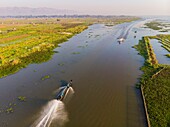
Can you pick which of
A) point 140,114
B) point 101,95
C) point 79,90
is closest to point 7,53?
point 79,90

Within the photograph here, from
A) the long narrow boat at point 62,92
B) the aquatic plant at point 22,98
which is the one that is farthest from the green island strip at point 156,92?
the aquatic plant at point 22,98

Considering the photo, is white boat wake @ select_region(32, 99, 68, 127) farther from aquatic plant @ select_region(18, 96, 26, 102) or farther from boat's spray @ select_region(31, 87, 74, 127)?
aquatic plant @ select_region(18, 96, 26, 102)

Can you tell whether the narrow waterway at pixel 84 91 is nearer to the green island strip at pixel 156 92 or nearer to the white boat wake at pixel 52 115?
the white boat wake at pixel 52 115

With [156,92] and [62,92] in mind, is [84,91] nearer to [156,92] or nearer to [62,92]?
[62,92]

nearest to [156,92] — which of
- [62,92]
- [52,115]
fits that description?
[62,92]

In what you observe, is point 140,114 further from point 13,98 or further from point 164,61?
point 164,61
